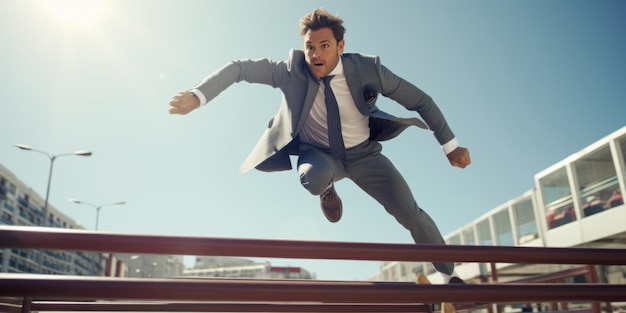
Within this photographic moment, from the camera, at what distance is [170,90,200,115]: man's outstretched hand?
115 inches

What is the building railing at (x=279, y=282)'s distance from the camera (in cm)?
164

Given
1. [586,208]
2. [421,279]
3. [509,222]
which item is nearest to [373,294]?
[421,279]

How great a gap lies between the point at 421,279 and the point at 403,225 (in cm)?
49

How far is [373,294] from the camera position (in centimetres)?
189

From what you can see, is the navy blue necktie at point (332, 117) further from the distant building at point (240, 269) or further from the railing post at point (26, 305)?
the distant building at point (240, 269)

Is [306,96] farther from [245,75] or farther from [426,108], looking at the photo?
[426,108]

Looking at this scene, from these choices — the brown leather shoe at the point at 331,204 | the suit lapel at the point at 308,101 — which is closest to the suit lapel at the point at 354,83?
the suit lapel at the point at 308,101

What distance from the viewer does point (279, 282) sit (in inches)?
73.9

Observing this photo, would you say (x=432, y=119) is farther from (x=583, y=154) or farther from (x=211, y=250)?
(x=583, y=154)

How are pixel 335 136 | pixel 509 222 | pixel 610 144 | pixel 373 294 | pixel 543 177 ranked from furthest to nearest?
pixel 509 222, pixel 543 177, pixel 610 144, pixel 335 136, pixel 373 294

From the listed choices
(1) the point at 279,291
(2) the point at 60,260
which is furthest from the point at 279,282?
(2) the point at 60,260

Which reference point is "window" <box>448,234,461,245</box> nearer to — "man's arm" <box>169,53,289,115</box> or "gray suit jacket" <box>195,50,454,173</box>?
"gray suit jacket" <box>195,50,454,173</box>

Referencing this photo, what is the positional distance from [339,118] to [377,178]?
52 centimetres

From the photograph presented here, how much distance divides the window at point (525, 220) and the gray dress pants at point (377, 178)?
110ft
